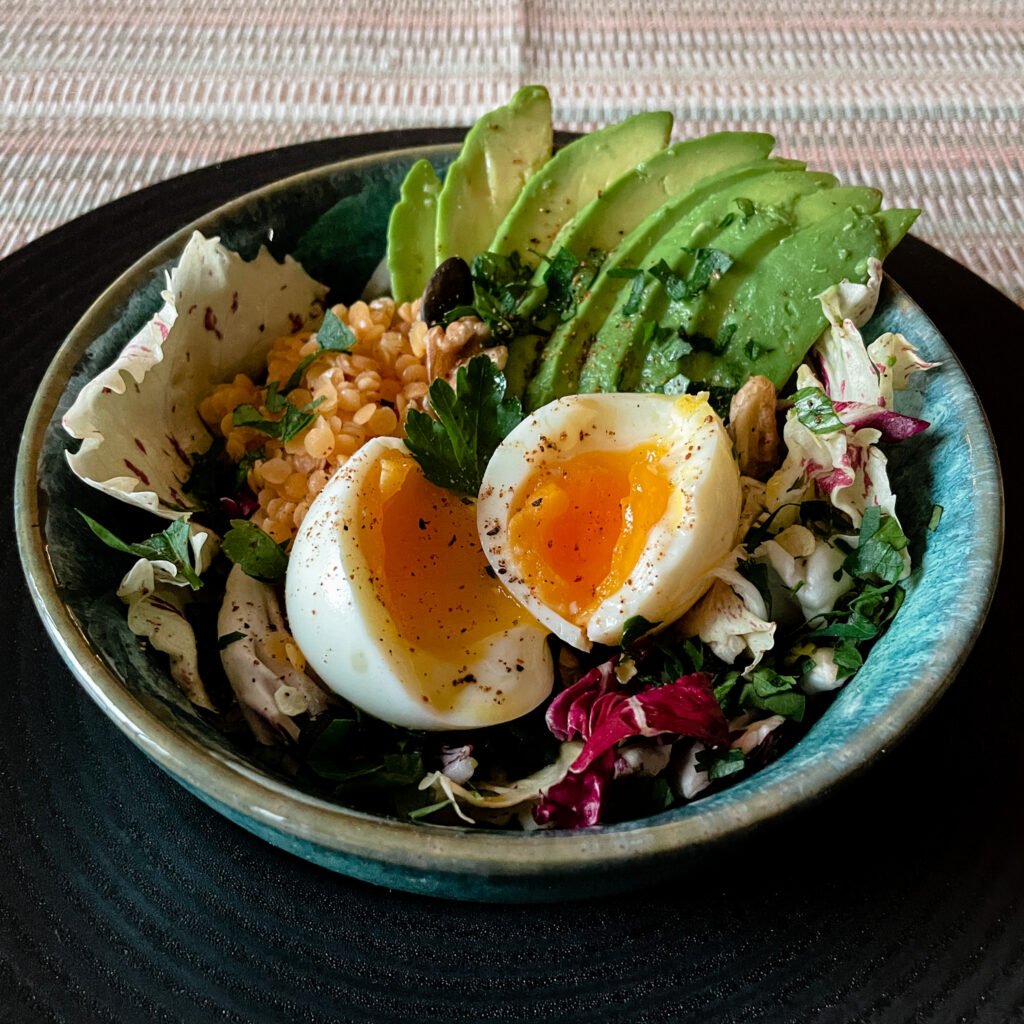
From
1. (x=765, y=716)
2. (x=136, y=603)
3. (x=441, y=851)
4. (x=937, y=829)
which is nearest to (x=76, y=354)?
(x=136, y=603)

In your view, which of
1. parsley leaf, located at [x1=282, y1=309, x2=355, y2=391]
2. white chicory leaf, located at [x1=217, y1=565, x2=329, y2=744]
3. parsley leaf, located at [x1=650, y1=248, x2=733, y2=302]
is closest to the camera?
white chicory leaf, located at [x1=217, y1=565, x2=329, y2=744]

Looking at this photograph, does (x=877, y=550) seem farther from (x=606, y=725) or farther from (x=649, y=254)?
(x=649, y=254)

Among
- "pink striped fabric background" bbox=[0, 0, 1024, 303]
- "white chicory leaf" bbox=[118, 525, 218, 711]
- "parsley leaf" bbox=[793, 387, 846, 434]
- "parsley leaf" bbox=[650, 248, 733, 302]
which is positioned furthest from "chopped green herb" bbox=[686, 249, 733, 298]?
"pink striped fabric background" bbox=[0, 0, 1024, 303]

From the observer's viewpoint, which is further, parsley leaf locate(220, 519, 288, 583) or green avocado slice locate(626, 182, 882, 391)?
green avocado slice locate(626, 182, 882, 391)

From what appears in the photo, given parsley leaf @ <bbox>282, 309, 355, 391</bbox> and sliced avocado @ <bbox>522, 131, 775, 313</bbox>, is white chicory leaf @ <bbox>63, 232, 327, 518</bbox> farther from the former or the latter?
sliced avocado @ <bbox>522, 131, 775, 313</bbox>

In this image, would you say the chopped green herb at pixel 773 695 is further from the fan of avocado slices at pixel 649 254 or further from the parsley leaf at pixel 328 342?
the parsley leaf at pixel 328 342

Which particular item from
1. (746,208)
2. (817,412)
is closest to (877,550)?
(817,412)

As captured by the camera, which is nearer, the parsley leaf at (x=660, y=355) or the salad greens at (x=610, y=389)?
the salad greens at (x=610, y=389)

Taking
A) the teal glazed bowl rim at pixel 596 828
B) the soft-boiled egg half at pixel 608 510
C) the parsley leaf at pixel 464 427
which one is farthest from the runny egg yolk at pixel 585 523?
the teal glazed bowl rim at pixel 596 828
